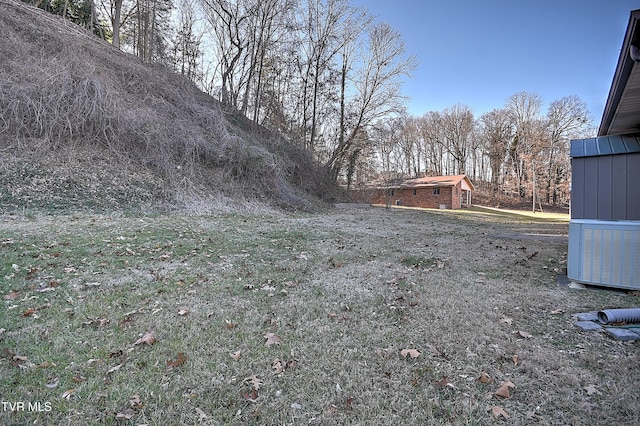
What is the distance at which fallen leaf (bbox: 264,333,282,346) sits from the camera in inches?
103

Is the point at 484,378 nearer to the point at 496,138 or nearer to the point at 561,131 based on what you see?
the point at 561,131

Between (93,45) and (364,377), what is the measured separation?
16.1 m

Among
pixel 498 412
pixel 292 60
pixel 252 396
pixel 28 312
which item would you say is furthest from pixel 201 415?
pixel 292 60

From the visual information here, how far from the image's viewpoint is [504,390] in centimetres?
204

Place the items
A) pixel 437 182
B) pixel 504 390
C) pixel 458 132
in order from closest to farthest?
pixel 504 390 < pixel 437 182 < pixel 458 132

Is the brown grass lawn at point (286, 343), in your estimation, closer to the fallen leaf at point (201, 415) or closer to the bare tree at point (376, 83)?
the fallen leaf at point (201, 415)

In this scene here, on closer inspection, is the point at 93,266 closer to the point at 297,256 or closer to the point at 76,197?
the point at 297,256

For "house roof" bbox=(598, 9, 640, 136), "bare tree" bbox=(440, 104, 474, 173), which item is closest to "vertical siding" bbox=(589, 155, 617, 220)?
"house roof" bbox=(598, 9, 640, 136)

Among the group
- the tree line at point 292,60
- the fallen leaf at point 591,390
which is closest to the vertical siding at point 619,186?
the fallen leaf at point 591,390

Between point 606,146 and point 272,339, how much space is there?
529 centimetres

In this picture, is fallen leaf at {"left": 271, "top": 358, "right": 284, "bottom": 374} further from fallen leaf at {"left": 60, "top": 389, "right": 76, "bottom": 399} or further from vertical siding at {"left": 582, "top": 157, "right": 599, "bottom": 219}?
vertical siding at {"left": 582, "top": 157, "right": 599, "bottom": 219}

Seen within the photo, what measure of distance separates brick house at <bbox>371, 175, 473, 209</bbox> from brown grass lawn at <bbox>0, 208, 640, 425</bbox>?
896 inches

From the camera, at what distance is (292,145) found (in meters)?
17.7

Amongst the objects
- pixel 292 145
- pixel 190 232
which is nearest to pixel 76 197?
pixel 190 232
